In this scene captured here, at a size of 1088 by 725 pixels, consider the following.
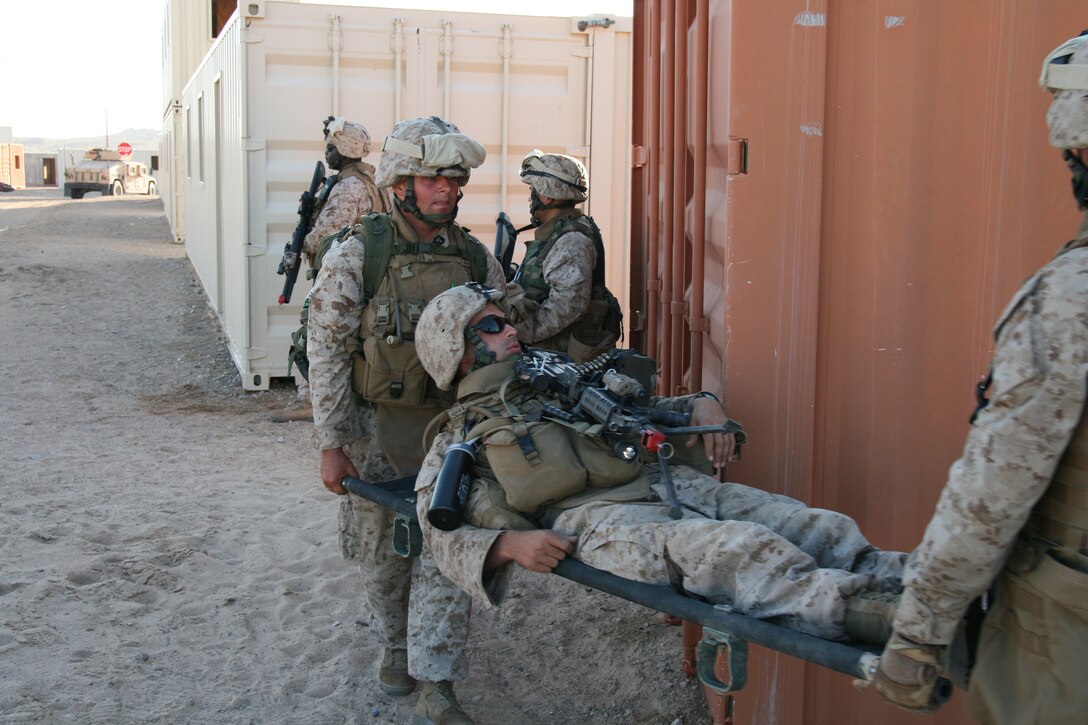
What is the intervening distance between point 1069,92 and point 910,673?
110 cm

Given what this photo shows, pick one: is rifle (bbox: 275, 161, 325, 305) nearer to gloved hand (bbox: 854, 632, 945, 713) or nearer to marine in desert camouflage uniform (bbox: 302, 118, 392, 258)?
marine in desert camouflage uniform (bbox: 302, 118, 392, 258)

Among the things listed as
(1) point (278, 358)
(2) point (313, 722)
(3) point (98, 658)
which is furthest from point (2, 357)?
(2) point (313, 722)

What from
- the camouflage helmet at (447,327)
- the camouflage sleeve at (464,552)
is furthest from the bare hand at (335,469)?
the camouflage sleeve at (464,552)

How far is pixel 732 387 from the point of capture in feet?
10.3

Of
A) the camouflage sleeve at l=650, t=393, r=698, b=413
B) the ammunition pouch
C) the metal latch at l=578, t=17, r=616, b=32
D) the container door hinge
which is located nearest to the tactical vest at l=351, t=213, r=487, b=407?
the ammunition pouch

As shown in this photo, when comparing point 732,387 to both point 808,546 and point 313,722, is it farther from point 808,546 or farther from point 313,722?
point 313,722

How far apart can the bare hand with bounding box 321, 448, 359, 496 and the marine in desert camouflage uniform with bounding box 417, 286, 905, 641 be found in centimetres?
57

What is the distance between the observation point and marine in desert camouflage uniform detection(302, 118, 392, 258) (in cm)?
678

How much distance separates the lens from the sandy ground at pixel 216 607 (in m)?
3.72

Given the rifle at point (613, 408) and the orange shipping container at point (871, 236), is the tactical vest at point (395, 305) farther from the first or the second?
the orange shipping container at point (871, 236)

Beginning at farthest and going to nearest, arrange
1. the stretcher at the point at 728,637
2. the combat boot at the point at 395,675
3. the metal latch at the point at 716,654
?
1. the combat boot at the point at 395,675
2. the metal latch at the point at 716,654
3. the stretcher at the point at 728,637

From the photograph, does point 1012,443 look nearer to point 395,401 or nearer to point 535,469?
point 535,469

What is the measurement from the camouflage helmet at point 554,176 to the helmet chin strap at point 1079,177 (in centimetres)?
296

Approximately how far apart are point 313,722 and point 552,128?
522 cm
